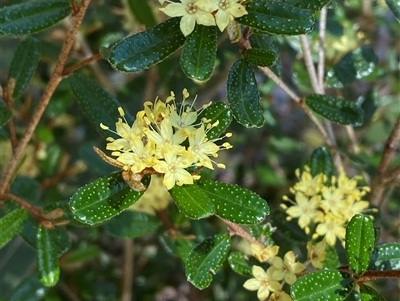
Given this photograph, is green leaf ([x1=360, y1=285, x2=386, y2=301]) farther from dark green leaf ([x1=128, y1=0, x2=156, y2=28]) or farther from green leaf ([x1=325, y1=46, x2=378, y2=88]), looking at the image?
dark green leaf ([x1=128, y1=0, x2=156, y2=28])

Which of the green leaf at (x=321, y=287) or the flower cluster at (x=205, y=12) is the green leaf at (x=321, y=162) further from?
the flower cluster at (x=205, y=12)

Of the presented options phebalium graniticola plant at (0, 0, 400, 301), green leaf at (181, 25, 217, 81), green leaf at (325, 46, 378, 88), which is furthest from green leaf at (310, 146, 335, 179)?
green leaf at (181, 25, 217, 81)

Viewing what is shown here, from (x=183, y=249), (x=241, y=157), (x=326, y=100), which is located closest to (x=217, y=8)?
(x=326, y=100)

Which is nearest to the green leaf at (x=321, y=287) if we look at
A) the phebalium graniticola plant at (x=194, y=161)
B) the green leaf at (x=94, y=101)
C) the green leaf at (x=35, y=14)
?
the phebalium graniticola plant at (x=194, y=161)

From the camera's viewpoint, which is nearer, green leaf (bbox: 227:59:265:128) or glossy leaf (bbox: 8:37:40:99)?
green leaf (bbox: 227:59:265:128)

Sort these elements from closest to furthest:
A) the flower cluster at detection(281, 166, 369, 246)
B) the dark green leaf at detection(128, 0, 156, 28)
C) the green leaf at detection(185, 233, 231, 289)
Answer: the green leaf at detection(185, 233, 231, 289)
the flower cluster at detection(281, 166, 369, 246)
the dark green leaf at detection(128, 0, 156, 28)

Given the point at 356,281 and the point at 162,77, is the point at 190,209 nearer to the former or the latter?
the point at 356,281

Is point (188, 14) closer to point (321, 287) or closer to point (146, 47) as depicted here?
point (146, 47)

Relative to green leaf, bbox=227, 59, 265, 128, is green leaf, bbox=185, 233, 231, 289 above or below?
below
